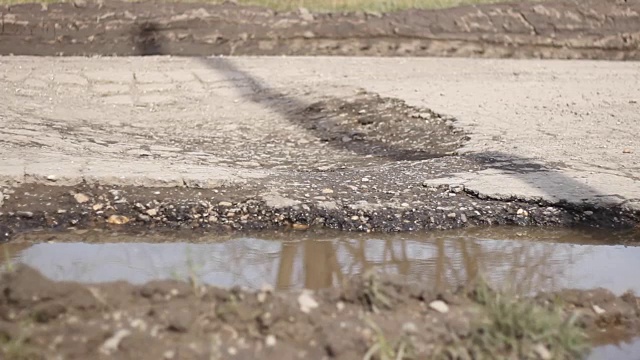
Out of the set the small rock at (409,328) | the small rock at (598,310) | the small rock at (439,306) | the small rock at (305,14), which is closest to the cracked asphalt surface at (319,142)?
the small rock at (305,14)

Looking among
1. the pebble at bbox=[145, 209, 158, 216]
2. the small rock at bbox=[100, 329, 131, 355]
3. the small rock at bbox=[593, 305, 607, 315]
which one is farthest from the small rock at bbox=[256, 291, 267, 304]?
the pebble at bbox=[145, 209, 158, 216]

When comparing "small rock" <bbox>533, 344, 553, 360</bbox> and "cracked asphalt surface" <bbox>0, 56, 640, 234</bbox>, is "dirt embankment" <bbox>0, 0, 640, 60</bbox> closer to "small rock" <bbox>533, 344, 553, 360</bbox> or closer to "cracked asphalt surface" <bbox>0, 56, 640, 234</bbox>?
"cracked asphalt surface" <bbox>0, 56, 640, 234</bbox>

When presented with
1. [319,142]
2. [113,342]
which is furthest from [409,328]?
[319,142]

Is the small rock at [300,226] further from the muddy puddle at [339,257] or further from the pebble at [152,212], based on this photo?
the pebble at [152,212]

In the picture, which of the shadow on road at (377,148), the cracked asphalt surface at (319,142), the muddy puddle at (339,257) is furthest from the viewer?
the shadow on road at (377,148)

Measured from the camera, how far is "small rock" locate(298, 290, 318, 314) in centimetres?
351

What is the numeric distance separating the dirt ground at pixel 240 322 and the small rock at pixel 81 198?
2056 millimetres

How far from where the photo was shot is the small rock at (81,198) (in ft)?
18.9

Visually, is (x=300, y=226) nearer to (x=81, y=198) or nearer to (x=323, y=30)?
(x=81, y=198)

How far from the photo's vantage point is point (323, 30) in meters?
11.5

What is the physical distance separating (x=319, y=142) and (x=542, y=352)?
4.88 metres

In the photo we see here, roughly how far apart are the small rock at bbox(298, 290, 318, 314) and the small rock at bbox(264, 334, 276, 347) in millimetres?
194

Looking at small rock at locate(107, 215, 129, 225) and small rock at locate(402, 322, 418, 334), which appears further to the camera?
small rock at locate(107, 215, 129, 225)

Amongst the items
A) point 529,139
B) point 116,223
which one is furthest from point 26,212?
point 529,139
